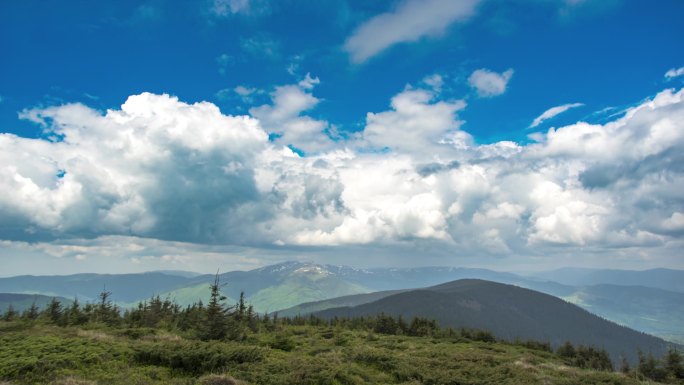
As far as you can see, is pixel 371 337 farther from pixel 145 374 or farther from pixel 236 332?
pixel 145 374

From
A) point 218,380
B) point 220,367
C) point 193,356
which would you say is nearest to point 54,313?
point 193,356

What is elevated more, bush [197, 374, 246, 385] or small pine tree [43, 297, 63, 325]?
bush [197, 374, 246, 385]

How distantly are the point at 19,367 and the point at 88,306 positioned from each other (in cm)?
5850

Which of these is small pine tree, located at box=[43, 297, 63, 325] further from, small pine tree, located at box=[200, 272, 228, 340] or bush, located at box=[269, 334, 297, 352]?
bush, located at box=[269, 334, 297, 352]

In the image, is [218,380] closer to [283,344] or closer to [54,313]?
[283,344]

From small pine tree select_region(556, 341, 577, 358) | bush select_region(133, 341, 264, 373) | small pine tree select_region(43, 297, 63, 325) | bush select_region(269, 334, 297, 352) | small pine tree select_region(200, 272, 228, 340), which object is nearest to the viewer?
bush select_region(133, 341, 264, 373)

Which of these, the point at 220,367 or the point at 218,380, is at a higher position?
the point at 218,380

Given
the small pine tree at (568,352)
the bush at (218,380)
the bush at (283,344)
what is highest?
the bush at (218,380)

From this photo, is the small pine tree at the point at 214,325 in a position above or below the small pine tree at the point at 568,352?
above

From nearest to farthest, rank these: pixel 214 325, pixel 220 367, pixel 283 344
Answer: pixel 220 367
pixel 283 344
pixel 214 325

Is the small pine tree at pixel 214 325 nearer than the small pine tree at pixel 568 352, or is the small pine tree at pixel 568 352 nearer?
the small pine tree at pixel 214 325

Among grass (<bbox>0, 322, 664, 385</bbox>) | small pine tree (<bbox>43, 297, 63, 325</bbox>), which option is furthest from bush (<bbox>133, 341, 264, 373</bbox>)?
small pine tree (<bbox>43, 297, 63, 325</bbox>)

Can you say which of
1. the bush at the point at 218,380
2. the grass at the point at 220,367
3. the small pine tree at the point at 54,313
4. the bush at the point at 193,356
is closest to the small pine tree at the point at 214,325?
the grass at the point at 220,367

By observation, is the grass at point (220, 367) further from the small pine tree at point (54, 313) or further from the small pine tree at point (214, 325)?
the small pine tree at point (54, 313)
